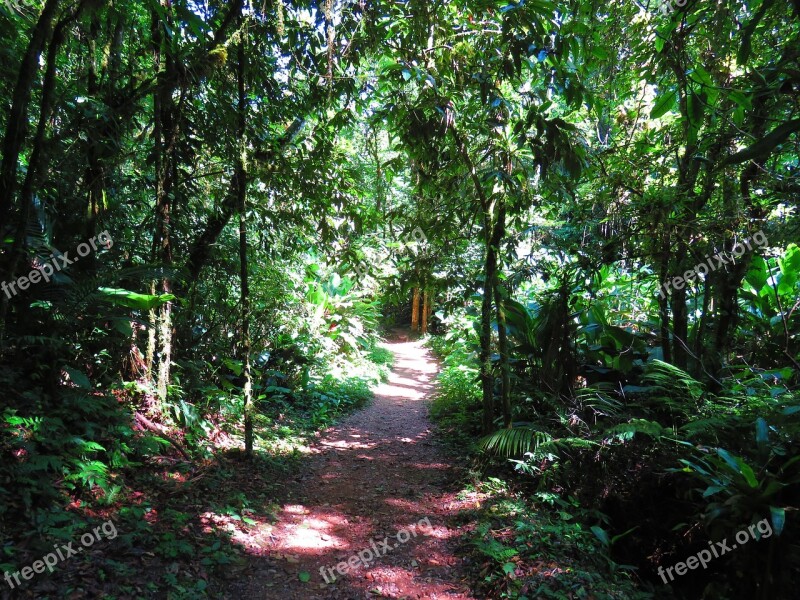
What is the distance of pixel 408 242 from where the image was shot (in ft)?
19.1

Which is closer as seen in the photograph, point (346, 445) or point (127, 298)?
point (127, 298)

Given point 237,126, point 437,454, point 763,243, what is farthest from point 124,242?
point 763,243

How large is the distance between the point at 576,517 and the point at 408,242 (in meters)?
3.66

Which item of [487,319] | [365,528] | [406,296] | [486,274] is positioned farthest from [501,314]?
[365,528]

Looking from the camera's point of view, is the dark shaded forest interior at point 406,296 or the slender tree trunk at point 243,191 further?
the slender tree trunk at point 243,191

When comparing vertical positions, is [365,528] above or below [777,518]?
below

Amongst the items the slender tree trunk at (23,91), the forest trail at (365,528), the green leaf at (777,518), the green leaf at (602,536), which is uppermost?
the slender tree trunk at (23,91)

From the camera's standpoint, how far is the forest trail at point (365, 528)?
3.36m

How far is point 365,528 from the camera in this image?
4.23 metres

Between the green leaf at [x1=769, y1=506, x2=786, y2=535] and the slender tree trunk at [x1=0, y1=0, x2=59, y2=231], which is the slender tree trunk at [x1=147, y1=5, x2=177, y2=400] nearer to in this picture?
the slender tree trunk at [x1=0, y1=0, x2=59, y2=231]

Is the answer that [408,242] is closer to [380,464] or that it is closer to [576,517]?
[380,464]

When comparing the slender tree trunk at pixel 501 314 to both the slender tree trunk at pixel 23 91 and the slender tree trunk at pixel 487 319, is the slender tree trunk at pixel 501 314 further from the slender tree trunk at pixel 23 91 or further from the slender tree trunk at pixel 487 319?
the slender tree trunk at pixel 23 91

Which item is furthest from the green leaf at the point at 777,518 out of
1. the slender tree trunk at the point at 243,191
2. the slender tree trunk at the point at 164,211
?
the slender tree trunk at the point at 164,211

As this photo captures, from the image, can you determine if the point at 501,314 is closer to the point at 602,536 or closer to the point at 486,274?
the point at 486,274
